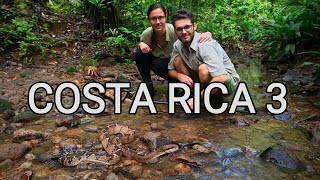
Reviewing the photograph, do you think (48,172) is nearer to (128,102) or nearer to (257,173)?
(257,173)

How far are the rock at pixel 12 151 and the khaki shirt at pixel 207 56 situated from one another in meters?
2.82

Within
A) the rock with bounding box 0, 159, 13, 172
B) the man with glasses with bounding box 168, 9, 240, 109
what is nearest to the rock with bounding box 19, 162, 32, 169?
the rock with bounding box 0, 159, 13, 172

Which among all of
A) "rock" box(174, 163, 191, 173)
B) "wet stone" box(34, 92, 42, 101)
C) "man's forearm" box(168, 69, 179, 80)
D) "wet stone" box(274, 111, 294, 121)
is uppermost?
"man's forearm" box(168, 69, 179, 80)

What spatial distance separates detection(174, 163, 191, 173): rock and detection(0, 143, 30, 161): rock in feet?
6.12

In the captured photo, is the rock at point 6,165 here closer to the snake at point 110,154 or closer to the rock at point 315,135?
the snake at point 110,154

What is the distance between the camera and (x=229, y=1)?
19312mm

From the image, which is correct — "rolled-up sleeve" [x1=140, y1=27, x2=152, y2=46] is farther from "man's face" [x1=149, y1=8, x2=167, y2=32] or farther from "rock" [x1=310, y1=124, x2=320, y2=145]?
"rock" [x1=310, y1=124, x2=320, y2=145]

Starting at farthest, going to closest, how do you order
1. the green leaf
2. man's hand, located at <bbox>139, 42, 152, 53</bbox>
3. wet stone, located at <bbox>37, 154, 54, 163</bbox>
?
the green leaf < man's hand, located at <bbox>139, 42, 152, 53</bbox> < wet stone, located at <bbox>37, 154, 54, 163</bbox>

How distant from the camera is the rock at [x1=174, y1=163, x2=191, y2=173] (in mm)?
3119

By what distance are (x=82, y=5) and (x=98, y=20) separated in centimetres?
204

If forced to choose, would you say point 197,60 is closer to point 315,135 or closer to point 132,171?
point 315,135

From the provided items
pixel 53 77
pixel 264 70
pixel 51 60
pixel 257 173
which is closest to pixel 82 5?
pixel 51 60

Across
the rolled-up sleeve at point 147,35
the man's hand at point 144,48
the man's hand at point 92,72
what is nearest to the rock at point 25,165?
the man's hand at point 144,48

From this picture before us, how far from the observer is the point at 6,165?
10.5 ft
